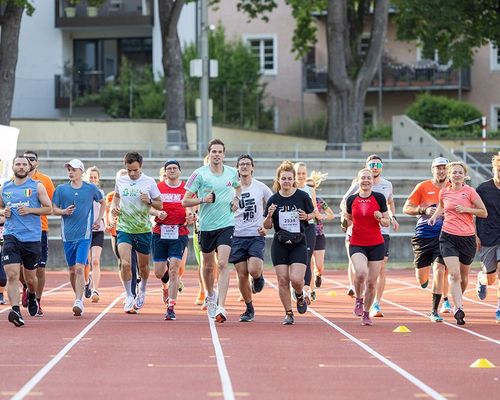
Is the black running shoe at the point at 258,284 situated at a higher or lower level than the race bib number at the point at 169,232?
lower

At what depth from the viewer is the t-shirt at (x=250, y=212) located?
56.5 ft

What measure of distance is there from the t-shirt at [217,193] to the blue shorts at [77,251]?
181 cm

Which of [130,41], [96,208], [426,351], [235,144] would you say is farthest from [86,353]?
[130,41]

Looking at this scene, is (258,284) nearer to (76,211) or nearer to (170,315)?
(170,315)

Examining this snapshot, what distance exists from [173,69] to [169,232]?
2230 centimetres

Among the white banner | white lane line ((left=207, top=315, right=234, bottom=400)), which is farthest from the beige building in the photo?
white lane line ((left=207, top=315, right=234, bottom=400))

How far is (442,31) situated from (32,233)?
27.7 meters

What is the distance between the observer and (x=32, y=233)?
56.3ft

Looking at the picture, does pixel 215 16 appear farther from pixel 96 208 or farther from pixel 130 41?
pixel 96 208

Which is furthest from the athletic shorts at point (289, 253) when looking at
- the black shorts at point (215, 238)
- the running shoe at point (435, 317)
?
the running shoe at point (435, 317)

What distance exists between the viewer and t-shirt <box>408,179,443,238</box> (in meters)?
18.4

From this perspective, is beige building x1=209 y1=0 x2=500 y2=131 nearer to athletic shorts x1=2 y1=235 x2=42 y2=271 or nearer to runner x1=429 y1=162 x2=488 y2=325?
runner x1=429 y1=162 x2=488 y2=325

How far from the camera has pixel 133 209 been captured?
18.2m

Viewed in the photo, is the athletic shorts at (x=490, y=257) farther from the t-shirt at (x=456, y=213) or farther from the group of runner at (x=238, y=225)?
the t-shirt at (x=456, y=213)
